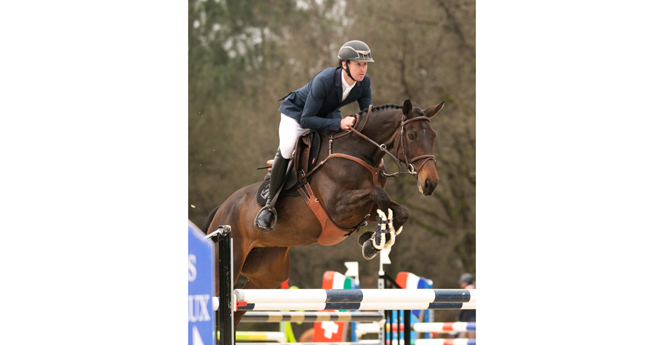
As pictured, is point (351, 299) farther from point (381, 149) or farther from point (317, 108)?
point (317, 108)

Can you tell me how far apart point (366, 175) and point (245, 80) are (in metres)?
9.08

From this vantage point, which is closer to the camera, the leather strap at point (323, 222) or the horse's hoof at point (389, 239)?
the horse's hoof at point (389, 239)

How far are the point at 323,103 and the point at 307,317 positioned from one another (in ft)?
5.93

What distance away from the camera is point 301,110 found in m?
4.11

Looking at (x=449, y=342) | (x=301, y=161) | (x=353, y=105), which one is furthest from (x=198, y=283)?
(x=353, y=105)

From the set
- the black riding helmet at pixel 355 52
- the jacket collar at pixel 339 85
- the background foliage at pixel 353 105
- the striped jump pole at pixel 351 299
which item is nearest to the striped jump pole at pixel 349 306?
the striped jump pole at pixel 351 299

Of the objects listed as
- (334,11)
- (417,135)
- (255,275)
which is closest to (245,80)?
(334,11)

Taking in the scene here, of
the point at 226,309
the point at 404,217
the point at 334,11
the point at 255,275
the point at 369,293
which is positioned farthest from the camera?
the point at 334,11

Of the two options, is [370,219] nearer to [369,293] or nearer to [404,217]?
[404,217]

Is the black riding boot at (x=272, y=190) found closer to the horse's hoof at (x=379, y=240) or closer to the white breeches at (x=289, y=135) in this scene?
the white breeches at (x=289, y=135)

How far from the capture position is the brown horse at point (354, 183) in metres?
3.61

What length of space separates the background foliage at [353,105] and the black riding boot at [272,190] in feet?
20.6

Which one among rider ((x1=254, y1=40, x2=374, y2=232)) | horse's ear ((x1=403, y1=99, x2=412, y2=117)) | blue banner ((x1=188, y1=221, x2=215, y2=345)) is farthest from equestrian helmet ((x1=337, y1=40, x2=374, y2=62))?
blue banner ((x1=188, y1=221, x2=215, y2=345))

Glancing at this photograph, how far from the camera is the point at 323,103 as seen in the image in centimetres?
389
